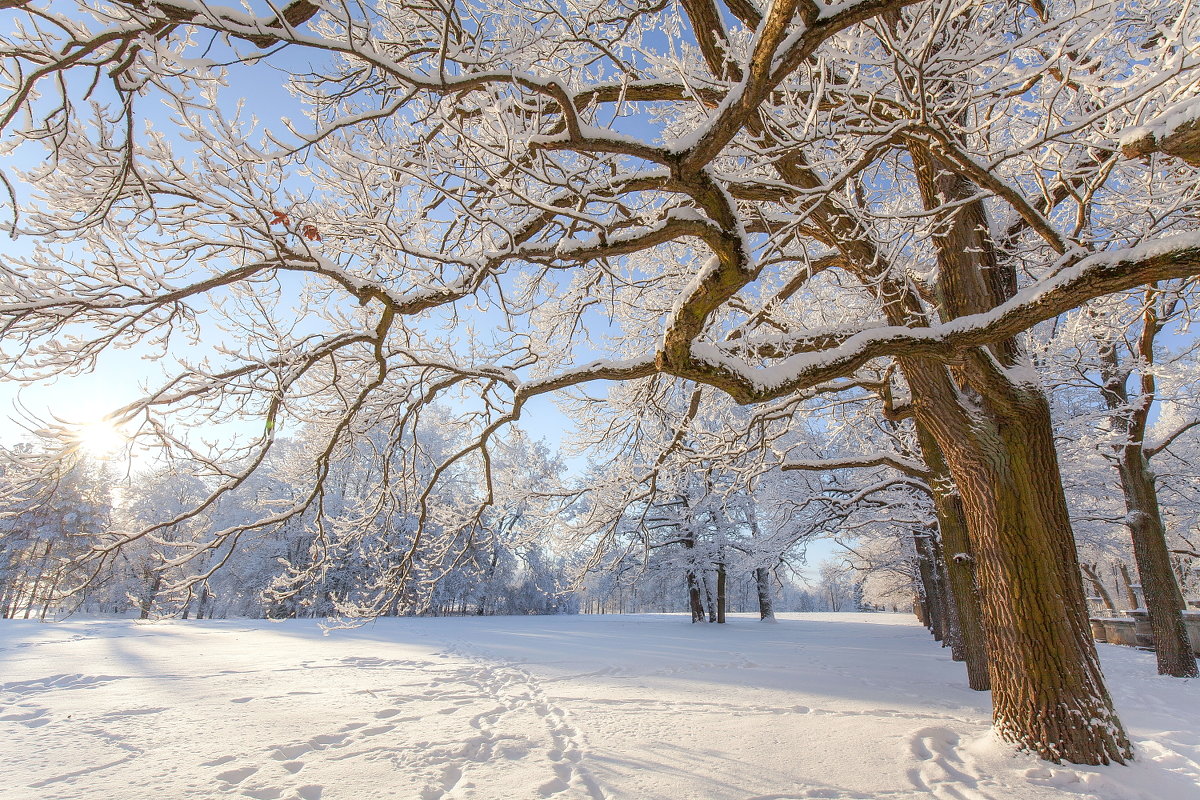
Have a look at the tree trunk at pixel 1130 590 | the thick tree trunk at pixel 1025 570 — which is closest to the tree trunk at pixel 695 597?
the tree trunk at pixel 1130 590

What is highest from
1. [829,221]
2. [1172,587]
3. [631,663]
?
[829,221]

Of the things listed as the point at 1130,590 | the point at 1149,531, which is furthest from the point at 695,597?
the point at 1130,590

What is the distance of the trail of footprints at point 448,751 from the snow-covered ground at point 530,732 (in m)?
0.02

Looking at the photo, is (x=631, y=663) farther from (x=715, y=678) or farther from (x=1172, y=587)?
(x=1172, y=587)

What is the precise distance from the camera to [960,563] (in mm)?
6836

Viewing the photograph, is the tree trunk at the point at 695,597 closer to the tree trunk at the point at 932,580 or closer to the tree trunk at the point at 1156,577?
the tree trunk at the point at 932,580

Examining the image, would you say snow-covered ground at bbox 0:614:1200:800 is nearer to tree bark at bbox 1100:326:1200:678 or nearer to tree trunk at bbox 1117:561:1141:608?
tree bark at bbox 1100:326:1200:678

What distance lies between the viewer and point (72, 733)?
171 inches

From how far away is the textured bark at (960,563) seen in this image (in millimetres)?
6656

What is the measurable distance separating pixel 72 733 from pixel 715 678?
713cm

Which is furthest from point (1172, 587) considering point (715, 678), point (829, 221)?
point (829, 221)

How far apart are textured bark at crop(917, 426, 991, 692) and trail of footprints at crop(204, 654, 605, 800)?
5.49 meters

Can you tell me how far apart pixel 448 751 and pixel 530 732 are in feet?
2.79

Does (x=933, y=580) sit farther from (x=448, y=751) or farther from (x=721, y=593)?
(x=448, y=751)
